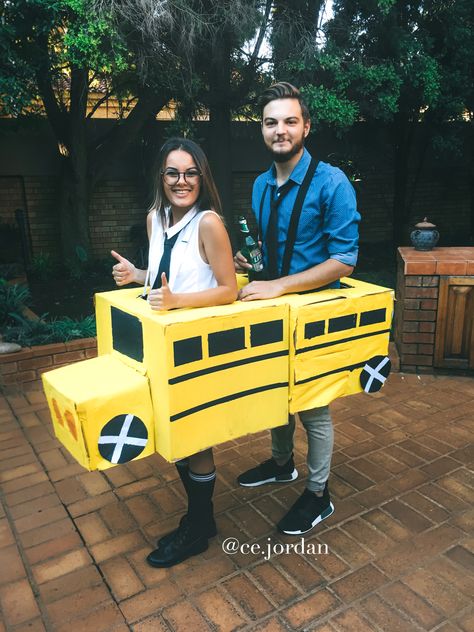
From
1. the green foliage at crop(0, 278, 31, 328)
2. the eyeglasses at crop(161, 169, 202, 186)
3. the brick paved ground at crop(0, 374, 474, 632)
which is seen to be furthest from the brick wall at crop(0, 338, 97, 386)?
the eyeglasses at crop(161, 169, 202, 186)

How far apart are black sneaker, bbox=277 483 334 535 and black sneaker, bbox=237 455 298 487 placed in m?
0.35

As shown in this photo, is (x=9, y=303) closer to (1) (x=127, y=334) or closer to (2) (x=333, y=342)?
(1) (x=127, y=334)

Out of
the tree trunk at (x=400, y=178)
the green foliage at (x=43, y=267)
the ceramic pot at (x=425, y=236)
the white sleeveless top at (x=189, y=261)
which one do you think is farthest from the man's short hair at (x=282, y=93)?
the tree trunk at (x=400, y=178)

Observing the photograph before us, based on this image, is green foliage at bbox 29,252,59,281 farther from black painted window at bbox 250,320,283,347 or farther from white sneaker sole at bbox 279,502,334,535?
black painted window at bbox 250,320,283,347

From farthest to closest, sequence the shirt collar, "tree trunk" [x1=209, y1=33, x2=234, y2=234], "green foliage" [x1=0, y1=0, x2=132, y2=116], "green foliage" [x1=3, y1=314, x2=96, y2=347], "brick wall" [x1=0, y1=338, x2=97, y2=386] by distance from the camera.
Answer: "tree trunk" [x1=209, y1=33, x2=234, y2=234], "green foliage" [x1=0, y1=0, x2=132, y2=116], "green foliage" [x1=3, y1=314, x2=96, y2=347], "brick wall" [x1=0, y1=338, x2=97, y2=386], the shirt collar

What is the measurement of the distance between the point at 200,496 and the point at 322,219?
1.38 meters

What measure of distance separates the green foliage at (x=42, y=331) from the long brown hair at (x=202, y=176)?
290 cm

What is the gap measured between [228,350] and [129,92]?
707 centimetres

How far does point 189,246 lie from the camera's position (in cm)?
221

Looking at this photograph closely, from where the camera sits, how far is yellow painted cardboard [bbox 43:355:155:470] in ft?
6.29

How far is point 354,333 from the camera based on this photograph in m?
2.38

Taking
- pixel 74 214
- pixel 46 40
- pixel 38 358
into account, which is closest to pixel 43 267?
pixel 74 214

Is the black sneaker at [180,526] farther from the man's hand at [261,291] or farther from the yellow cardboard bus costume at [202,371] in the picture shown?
the man's hand at [261,291]

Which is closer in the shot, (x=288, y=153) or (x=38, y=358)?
(x=288, y=153)
